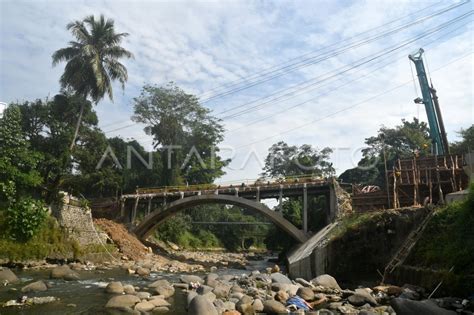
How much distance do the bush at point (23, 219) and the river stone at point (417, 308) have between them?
19.3 metres

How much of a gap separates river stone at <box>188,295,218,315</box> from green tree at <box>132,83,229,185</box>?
31854 mm

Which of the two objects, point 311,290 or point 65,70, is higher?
point 65,70

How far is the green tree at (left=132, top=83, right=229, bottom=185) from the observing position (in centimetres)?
4316

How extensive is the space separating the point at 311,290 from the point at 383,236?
207 inches

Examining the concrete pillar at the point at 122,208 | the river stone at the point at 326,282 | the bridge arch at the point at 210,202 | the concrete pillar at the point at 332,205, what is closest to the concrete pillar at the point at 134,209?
the concrete pillar at the point at 122,208

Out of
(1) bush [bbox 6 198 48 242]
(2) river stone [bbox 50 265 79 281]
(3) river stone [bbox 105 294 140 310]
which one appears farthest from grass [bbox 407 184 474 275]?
(1) bush [bbox 6 198 48 242]

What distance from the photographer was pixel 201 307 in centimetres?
1051

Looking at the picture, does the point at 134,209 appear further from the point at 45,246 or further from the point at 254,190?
the point at 45,246

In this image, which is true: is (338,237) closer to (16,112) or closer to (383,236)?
(383,236)

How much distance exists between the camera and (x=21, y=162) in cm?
2267

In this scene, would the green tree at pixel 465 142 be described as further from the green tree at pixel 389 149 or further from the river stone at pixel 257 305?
the river stone at pixel 257 305

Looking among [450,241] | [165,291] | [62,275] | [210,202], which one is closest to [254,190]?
[210,202]

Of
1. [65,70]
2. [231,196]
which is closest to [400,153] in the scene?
[231,196]

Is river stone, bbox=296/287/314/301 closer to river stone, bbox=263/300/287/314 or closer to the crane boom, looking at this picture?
river stone, bbox=263/300/287/314
